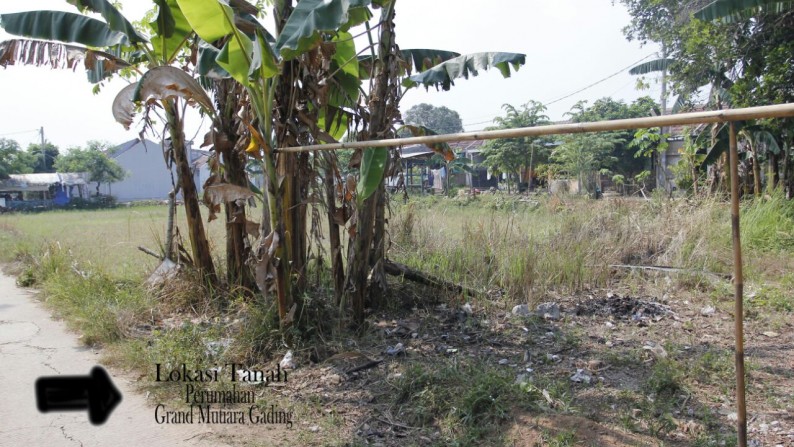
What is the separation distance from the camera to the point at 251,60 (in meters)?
4.76

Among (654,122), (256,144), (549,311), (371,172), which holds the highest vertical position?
(256,144)

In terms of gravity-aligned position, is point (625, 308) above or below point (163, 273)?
below

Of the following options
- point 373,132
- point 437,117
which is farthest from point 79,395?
point 437,117

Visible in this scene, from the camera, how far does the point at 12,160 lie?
4322 cm

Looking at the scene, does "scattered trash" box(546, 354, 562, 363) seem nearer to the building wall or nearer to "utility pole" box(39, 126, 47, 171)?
the building wall

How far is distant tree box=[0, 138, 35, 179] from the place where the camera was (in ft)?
137

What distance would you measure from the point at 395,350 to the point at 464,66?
9.76 ft

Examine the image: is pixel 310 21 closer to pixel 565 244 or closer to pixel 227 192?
pixel 227 192

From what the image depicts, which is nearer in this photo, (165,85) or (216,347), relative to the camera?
(216,347)

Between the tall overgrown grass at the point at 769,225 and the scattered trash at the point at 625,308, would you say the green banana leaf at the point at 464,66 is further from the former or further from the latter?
the tall overgrown grass at the point at 769,225

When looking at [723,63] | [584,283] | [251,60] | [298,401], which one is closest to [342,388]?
[298,401]

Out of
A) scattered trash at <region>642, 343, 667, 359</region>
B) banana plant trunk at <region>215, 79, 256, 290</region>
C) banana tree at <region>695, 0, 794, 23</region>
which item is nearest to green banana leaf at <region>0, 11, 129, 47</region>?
banana plant trunk at <region>215, 79, 256, 290</region>

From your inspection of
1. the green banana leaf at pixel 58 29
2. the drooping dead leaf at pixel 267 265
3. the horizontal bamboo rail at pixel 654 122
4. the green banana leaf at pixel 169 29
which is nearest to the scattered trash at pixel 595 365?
the horizontal bamboo rail at pixel 654 122

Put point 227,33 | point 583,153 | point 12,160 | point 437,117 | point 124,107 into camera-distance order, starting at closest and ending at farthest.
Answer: point 227,33
point 124,107
point 583,153
point 12,160
point 437,117
